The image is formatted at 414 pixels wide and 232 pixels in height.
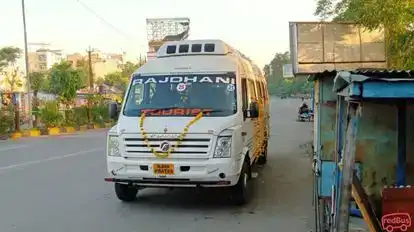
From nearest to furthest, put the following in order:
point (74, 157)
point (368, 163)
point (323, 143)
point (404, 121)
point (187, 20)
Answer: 1. point (404, 121)
2. point (368, 163)
3. point (323, 143)
4. point (74, 157)
5. point (187, 20)

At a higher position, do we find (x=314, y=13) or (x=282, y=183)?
(x=314, y=13)

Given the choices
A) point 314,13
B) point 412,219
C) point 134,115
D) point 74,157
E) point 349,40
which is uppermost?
point 314,13

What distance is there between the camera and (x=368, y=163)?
4.77 meters

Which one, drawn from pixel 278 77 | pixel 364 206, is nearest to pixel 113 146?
pixel 364 206

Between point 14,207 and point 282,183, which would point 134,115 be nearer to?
point 14,207

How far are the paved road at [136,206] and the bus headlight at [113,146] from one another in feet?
2.66

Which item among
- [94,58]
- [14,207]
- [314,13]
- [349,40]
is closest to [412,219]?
[14,207]

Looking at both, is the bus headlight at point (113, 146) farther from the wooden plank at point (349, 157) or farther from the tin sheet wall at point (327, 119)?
the wooden plank at point (349, 157)

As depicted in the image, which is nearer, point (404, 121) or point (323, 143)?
point (404, 121)

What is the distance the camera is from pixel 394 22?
9836 millimetres

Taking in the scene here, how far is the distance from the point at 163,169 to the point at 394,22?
18.1 feet

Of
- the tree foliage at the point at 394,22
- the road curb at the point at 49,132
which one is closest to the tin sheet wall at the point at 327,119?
the tree foliage at the point at 394,22

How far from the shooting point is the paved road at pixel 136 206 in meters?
6.50

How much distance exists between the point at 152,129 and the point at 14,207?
7.86ft
